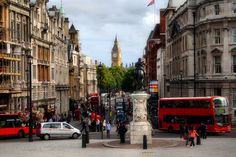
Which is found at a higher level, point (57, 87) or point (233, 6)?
point (233, 6)

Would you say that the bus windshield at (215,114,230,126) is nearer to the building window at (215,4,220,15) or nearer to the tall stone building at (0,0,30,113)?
the building window at (215,4,220,15)

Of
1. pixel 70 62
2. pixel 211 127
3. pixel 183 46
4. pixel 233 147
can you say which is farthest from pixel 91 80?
pixel 233 147

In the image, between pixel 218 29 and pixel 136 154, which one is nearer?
pixel 136 154

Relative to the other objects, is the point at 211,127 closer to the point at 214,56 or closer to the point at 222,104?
the point at 222,104

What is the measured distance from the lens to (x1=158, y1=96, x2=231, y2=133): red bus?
48.5 meters

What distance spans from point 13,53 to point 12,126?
47.4 ft

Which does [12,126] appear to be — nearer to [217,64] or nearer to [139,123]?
[139,123]

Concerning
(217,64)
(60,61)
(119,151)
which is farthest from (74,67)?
(119,151)

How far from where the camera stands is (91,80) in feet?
593

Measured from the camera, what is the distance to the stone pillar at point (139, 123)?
3756 cm

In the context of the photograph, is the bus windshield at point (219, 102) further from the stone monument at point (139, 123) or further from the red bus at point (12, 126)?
the red bus at point (12, 126)

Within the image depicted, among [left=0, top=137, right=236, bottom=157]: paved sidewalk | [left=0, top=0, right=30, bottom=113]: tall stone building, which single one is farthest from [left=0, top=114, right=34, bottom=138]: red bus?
[left=0, top=137, right=236, bottom=157]: paved sidewalk

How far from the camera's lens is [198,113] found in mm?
49844

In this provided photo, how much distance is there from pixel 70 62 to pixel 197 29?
141 feet
